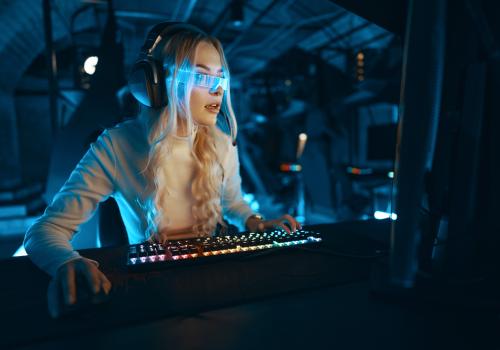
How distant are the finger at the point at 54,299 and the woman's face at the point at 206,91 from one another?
540 mm

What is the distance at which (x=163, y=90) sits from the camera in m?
0.84

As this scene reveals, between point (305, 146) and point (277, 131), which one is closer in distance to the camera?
point (305, 146)

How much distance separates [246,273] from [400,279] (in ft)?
0.98

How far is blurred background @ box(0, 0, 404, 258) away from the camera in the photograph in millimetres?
1909

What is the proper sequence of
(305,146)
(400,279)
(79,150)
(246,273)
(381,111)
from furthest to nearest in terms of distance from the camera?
(381,111) < (305,146) < (79,150) < (246,273) < (400,279)

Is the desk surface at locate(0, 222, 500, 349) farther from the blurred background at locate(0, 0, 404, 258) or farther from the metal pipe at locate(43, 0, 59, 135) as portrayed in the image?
the metal pipe at locate(43, 0, 59, 135)

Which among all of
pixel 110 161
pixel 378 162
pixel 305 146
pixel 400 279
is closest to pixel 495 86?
pixel 400 279

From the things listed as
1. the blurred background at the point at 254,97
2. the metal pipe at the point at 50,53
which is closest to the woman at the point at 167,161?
the blurred background at the point at 254,97

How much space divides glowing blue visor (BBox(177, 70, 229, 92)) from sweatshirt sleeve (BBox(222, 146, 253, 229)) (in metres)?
0.29

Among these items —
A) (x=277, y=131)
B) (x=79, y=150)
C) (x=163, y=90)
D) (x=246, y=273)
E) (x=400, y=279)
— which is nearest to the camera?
(x=400, y=279)

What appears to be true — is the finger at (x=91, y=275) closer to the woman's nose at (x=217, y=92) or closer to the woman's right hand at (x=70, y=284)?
the woman's right hand at (x=70, y=284)

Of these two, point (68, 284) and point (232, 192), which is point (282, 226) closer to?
point (232, 192)

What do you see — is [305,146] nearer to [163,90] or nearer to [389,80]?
[389,80]

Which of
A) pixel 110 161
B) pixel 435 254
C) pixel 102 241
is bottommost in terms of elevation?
pixel 102 241
